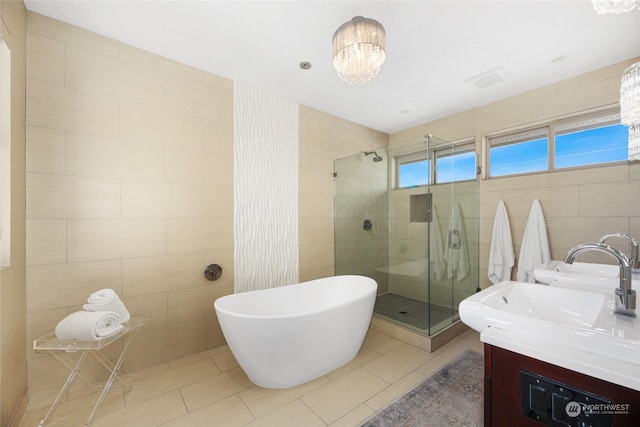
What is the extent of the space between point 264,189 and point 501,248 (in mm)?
2670

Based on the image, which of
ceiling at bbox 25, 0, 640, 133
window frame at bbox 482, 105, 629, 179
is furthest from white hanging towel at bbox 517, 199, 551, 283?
ceiling at bbox 25, 0, 640, 133

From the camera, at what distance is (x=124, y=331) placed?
→ 1.65 meters

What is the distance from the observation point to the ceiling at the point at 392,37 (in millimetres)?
1650

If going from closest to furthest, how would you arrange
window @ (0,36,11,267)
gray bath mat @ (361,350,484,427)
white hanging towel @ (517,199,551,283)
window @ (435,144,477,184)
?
window @ (0,36,11,267) → gray bath mat @ (361,350,484,427) → white hanging towel @ (517,199,551,283) → window @ (435,144,477,184)

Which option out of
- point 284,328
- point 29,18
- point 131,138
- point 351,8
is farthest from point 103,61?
point 284,328

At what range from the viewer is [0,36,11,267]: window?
1.33m

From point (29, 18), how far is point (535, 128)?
437cm

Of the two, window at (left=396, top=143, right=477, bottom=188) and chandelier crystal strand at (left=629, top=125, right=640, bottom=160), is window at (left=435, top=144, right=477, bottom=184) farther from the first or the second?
chandelier crystal strand at (left=629, top=125, right=640, bottom=160)

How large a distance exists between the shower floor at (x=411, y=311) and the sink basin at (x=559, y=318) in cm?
129

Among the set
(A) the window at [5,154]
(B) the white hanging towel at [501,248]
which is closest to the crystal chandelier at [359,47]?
(A) the window at [5,154]

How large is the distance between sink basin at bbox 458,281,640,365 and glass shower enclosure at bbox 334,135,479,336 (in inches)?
49.2

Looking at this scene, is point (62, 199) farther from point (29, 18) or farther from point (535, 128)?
point (535, 128)

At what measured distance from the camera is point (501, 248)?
281 centimetres

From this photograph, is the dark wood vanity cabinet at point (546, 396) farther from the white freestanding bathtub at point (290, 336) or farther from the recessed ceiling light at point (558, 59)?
the recessed ceiling light at point (558, 59)
